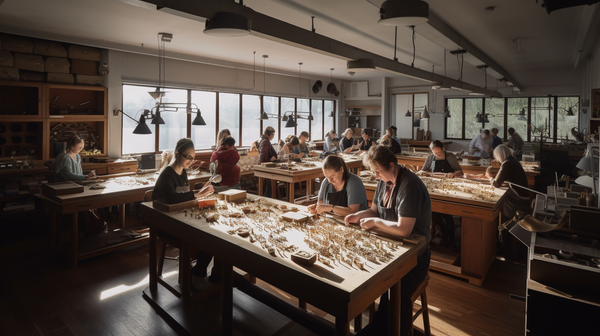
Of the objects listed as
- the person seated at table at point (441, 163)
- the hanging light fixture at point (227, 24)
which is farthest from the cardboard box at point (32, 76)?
the person seated at table at point (441, 163)

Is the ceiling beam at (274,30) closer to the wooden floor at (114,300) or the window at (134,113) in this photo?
the wooden floor at (114,300)

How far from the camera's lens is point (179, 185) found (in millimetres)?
3434

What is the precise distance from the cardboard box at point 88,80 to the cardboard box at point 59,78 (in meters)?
0.10

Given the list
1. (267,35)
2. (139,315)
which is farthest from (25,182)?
(267,35)

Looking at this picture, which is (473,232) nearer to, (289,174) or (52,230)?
(289,174)

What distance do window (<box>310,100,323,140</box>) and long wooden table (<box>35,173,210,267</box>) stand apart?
28.2 ft

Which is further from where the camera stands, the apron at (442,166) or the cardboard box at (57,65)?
the cardboard box at (57,65)

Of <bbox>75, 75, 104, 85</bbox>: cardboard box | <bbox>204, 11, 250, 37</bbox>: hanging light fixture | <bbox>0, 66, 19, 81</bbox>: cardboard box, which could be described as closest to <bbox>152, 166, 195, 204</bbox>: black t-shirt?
<bbox>204, 11, 250, 37</bbox>: hanging light fixture

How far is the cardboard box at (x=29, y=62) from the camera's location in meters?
5.70

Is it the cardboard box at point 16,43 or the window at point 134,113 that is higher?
the cardboard box at point 16,43

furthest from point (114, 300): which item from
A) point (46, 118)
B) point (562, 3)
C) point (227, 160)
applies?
point (46, 118)

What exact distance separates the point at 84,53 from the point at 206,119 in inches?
125

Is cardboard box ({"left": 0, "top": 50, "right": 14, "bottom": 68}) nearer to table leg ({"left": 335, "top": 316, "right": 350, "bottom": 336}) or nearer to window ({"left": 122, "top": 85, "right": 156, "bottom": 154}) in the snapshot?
window ({"left": 122, "top": 85, "right": 156, "bottom": 154})

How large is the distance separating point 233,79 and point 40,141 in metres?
4.73
